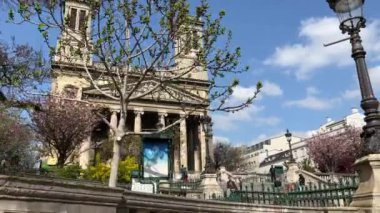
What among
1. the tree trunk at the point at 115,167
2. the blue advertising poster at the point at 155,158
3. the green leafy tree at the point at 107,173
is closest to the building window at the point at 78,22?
the tree trunk at the point at 115,167

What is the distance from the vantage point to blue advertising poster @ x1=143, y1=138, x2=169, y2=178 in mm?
23516

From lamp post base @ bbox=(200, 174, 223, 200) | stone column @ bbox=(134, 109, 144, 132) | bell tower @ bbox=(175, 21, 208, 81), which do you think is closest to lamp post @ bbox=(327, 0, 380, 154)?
bell tower @ bbox=(175, 21, 208, 81)

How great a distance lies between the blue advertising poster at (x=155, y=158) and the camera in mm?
23516

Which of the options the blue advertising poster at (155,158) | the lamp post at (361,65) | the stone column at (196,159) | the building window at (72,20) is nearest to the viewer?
the lamp post at (361,65)

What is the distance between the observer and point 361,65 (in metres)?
9.26

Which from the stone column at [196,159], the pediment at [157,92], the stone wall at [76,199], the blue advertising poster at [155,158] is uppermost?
the stone column at [196,159]

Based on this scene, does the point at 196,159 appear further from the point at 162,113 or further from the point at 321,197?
the point at 321,197

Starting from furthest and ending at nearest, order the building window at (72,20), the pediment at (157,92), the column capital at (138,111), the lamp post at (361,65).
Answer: the column capital at (138,111), the building window at (72,20), the pediment at (157,92), the lamp post at (361,65)

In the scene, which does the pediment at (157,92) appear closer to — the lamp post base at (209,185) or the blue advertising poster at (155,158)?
the blue advertising poster at (155,158)

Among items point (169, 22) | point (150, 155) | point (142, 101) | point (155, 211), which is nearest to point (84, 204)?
point (155, 211)

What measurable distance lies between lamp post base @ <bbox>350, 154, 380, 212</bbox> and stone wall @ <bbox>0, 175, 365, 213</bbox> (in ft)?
12.7

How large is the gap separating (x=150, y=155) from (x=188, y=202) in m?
17.6

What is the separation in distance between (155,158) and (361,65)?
15927 mm

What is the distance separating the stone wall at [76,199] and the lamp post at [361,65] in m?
4.47
